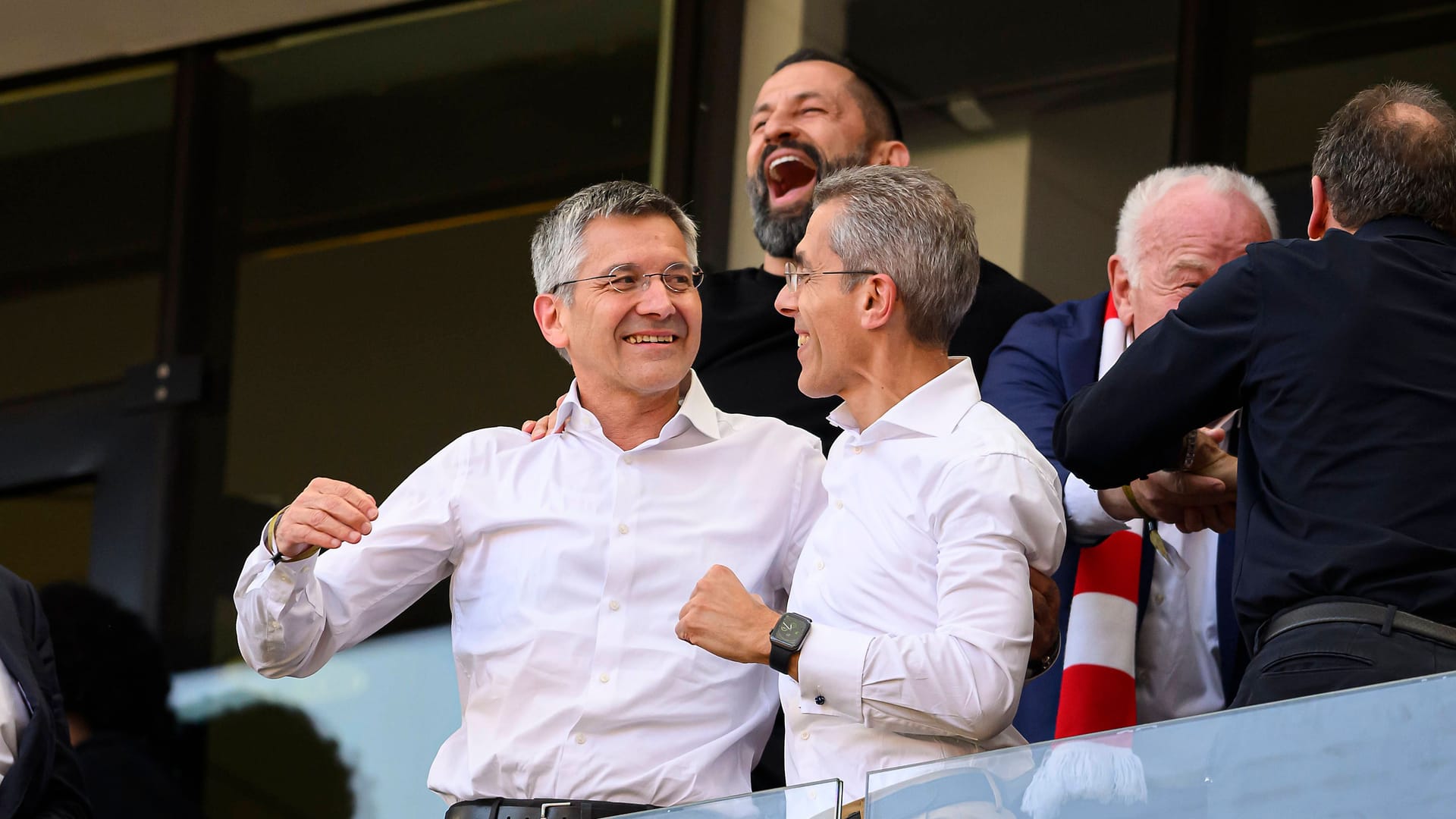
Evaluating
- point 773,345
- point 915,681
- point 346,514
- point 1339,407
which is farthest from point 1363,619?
point 773,345

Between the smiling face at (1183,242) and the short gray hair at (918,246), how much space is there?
1.96ft

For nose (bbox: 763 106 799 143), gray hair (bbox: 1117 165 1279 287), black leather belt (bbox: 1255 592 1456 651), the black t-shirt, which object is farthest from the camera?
nose (bbox: 763 106 799 143)

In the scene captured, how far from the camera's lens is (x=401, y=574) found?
286cm

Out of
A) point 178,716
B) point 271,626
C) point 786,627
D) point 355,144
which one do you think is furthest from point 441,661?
point 786,627

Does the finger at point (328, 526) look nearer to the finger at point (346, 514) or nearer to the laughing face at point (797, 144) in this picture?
the finger at point (346, 514)

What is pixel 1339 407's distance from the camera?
7.57 ft

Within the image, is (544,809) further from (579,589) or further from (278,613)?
(278,613)

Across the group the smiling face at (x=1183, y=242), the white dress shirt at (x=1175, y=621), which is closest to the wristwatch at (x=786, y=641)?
the white dress shirt at (x=1175, y=621)

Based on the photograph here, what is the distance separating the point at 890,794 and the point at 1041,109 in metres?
3.43

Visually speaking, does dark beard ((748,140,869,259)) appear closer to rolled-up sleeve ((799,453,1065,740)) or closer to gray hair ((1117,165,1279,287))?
gray hair ((1117,165,1279,287))

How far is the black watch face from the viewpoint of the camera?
2371 millimetres

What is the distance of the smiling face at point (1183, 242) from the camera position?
10.5ft

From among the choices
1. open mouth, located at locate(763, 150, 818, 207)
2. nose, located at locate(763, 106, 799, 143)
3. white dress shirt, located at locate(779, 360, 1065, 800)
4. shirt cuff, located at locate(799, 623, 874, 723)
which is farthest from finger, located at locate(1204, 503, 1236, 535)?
nose, located at locate(763, 106, 799, 143)

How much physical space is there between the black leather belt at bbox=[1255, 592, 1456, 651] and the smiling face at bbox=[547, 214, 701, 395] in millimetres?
1056
